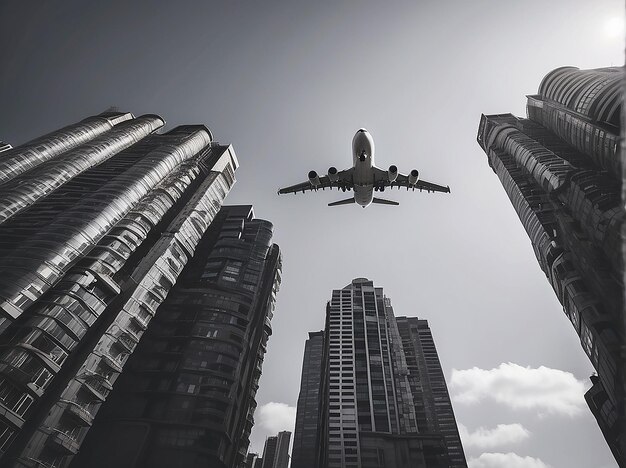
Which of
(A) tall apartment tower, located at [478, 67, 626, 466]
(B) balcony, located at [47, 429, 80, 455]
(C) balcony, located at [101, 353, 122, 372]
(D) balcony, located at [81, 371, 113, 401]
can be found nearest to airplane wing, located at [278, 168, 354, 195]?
(A) tall apartment tower, located at [478, 67, 626, 466]

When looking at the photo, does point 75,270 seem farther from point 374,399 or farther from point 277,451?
point 277,451

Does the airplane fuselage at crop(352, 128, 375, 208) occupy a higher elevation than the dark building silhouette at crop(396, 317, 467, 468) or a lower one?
lower

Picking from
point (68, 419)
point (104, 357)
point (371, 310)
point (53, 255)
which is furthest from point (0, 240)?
point (371, 310)

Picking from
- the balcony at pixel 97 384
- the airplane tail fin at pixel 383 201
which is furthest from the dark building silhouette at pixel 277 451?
the airplane tail fin at pixel 383 201

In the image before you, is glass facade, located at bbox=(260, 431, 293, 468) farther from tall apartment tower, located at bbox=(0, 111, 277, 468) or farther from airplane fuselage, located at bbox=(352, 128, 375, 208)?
airplane fuselage, located at bbox=(352, 128, 375, 208)

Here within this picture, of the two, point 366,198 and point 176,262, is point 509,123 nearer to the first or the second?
point 366,198

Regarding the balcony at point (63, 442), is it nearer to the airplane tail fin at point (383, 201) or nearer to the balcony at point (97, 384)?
the balcony at point (97, 384)
